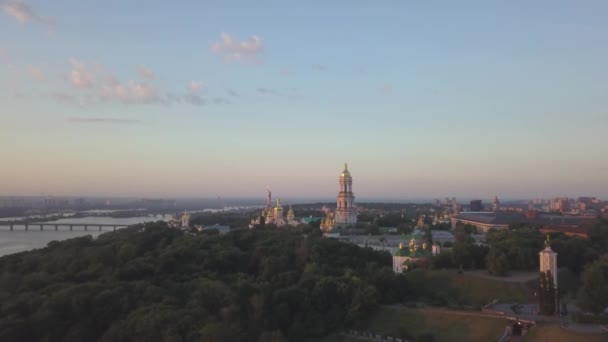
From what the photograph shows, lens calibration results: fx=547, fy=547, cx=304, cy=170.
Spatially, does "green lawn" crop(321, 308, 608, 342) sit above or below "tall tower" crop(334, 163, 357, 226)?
below

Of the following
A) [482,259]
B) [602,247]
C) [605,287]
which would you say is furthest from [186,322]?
[602,247]

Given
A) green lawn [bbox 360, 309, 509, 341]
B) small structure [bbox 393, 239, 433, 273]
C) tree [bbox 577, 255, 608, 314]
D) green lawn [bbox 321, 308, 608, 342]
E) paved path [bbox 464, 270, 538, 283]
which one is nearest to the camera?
green lawn [bbox 321, 308, 608, 342]

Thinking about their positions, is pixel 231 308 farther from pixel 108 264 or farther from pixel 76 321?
pixel 108 264

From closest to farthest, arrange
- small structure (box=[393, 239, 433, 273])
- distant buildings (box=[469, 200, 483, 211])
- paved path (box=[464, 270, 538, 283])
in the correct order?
1. paved path (box=[464, 270, 538, 283])
2. small structure (box=[393, 239, 433, 273])
3. distant buildings (box=[469, 200, 483, 211])

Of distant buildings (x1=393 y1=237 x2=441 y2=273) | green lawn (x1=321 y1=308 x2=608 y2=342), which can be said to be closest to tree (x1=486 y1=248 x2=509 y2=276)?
distant buildings (x1=393 y1=237 x2=441 y2=273)

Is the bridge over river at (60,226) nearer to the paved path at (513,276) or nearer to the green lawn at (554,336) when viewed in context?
the paved path at (513,276)

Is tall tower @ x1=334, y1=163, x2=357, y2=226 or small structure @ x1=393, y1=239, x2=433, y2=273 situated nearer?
small structure @ x1=393, y1=239, x2=433, y2=273

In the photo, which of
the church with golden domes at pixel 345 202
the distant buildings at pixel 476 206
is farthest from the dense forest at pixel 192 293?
the distant buildings at pixel 476 206

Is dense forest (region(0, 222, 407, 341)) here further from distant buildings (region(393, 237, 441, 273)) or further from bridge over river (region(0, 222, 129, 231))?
bridge over river (region(0, 222, 129, 231))
